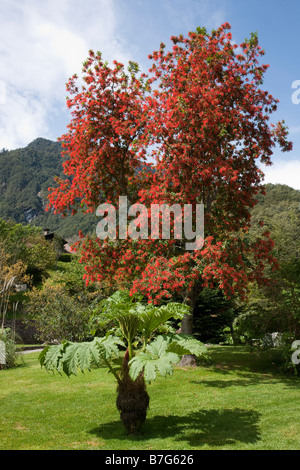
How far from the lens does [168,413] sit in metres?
6.55

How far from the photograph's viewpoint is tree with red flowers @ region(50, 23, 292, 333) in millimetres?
10000

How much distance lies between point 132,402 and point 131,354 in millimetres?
658

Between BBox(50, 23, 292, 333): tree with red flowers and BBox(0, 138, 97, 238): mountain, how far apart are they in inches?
4023

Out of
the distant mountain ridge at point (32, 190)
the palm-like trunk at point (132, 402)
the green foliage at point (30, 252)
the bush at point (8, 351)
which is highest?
the distant mountain ridge at point (32, 190)

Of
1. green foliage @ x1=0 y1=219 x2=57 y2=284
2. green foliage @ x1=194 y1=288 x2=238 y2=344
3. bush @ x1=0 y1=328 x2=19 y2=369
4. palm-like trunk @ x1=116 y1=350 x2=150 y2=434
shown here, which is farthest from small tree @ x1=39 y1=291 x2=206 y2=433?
green foliage @ x1=0 y1=219 x2=57 y2=284

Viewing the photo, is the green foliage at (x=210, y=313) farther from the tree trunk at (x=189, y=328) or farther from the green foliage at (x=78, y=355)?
the green foliage at (x=78, y=355)

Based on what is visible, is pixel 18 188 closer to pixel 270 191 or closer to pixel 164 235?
pixel 270 191

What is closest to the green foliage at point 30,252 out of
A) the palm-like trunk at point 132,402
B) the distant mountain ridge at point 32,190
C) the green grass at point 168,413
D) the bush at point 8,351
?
the bush at point 8,351

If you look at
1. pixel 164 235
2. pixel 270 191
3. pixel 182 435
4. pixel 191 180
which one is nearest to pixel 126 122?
pixel 191 180

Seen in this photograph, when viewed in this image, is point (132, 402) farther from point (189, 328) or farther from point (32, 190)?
point (32, 190)

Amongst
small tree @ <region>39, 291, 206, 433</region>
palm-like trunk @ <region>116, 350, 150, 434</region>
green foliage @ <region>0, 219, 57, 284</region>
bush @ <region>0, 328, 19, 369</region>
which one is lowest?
bush @ <region>0, 328, 19, 369</region>

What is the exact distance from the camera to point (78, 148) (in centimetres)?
1141

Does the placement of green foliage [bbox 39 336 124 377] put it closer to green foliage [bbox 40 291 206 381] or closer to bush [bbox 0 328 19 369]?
green foliage [bbox 40 291 206 381]

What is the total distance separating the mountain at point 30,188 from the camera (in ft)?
429
